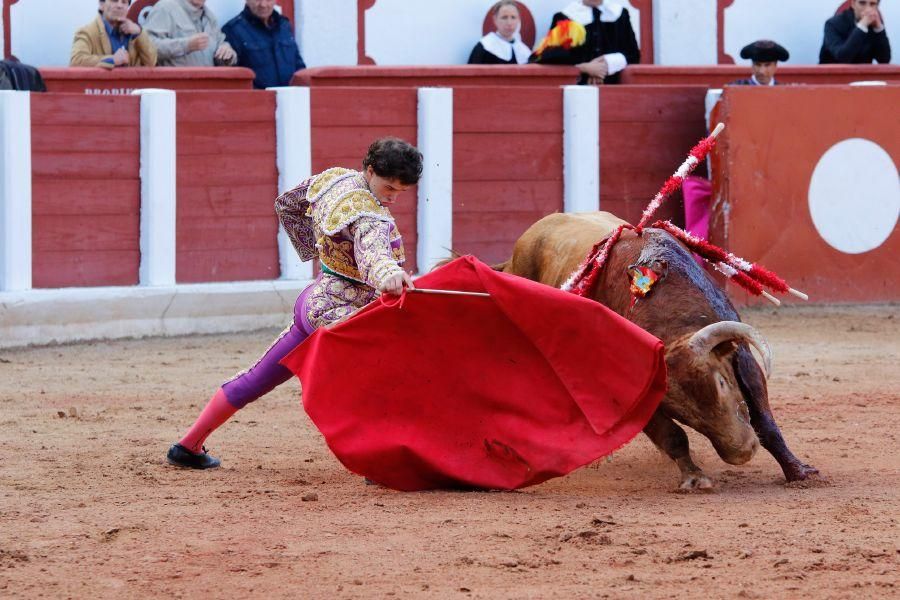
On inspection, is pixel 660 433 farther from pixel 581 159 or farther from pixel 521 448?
pixel 581 159

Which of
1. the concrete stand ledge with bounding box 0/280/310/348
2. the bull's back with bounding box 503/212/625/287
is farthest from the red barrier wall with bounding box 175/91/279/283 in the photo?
the bull's back with bounding box 503/212/625/287

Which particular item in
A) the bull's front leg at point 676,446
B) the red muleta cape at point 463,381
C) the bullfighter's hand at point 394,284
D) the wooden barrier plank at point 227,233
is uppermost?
the bullfighter's hand at point 394,284

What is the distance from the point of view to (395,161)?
154 inches

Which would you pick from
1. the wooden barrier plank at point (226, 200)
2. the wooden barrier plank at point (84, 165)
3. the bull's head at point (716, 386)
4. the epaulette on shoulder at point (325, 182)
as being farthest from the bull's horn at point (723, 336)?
the wooden barrier plank at point (84, 165)

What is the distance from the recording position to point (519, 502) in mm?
3896

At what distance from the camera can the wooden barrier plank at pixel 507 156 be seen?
26.8 feet

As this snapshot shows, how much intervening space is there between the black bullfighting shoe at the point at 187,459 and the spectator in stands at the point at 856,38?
6686 millimetres

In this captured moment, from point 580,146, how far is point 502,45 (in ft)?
3.42

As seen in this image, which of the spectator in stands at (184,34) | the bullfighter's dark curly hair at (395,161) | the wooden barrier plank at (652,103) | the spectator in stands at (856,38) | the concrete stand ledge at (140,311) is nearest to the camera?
the bullfighter's dark curly hair at (395,161)

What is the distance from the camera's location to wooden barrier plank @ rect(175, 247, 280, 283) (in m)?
7.56

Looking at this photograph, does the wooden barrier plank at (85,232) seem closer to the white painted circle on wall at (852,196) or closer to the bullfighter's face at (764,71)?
the bullfighter's face at (764,71)

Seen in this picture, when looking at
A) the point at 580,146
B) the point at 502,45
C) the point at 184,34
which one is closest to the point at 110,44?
the point at 184,34

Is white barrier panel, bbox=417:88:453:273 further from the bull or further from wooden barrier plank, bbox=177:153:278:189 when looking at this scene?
the bull

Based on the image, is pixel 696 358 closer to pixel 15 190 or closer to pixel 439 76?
pixel 15 190
